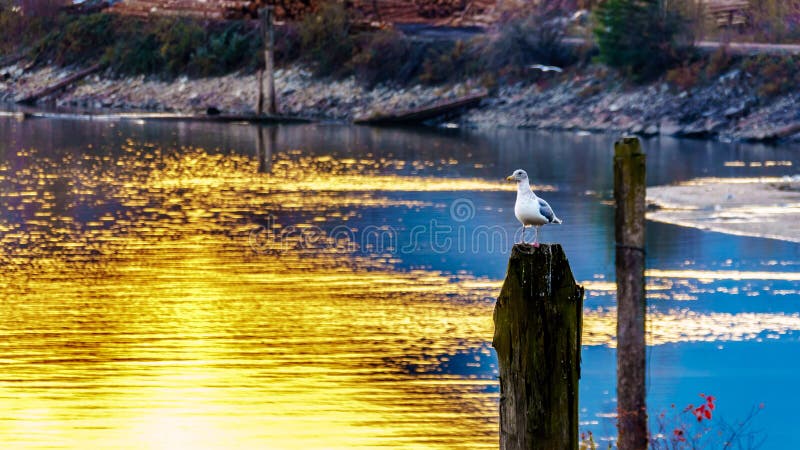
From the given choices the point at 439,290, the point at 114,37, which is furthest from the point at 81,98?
A: the point at 439,290

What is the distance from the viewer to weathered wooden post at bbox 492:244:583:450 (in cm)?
766

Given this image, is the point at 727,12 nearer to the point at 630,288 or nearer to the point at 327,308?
the point at 327,308

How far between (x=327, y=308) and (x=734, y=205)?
1343cm

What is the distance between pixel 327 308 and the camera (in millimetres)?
21625

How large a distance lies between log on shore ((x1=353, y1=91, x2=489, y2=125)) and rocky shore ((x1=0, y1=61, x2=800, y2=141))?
1.30 feet

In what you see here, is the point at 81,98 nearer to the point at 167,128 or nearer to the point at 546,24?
the point at 167,128

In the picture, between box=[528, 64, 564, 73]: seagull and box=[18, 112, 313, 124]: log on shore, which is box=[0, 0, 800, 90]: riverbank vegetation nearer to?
box=[528, 64, 564, 73]: seagull

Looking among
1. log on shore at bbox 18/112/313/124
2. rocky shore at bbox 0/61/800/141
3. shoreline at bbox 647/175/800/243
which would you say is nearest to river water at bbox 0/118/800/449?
shoreline at bbox 647/175/800/243

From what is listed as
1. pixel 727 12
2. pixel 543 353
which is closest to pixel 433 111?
pixel 727 12

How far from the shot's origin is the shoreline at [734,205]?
2877 cm

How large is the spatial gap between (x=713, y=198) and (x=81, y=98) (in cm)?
5178

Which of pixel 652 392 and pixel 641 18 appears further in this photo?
pixel 641 18

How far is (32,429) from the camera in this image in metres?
15.0

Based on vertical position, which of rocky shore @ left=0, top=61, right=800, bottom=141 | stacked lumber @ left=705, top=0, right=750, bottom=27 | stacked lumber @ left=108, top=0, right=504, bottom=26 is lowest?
rocky shore @ left=0, top=61, right=800, bottom=141
